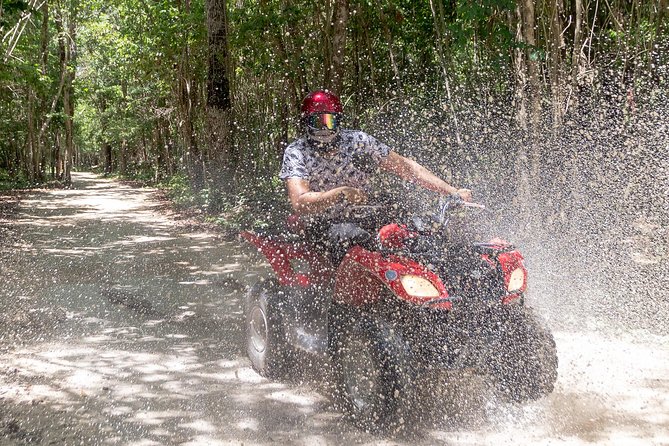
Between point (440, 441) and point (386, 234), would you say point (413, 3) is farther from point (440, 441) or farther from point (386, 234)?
point (440, 441)

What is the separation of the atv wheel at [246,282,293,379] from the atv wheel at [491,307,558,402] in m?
1.39

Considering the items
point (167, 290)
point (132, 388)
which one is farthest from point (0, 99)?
point (132, 388)

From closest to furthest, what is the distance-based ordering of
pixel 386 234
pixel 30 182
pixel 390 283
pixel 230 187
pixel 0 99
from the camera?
pixel 390 283 → pixel 386 234 → pixel 230 187 → pixel 0 99 → pixel 30 182

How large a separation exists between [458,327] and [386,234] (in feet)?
2.06

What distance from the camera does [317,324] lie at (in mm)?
3822

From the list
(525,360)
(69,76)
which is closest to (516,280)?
(525,360)

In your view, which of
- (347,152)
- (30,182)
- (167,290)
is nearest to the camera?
(347,152)

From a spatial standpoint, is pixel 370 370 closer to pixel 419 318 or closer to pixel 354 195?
pixel 419 318

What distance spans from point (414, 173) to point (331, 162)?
0.58m

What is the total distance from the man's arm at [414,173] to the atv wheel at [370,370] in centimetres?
114

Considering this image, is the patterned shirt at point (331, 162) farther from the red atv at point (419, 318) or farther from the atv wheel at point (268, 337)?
the atv wheel at point (268, 337)

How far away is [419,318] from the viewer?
3.15 meters

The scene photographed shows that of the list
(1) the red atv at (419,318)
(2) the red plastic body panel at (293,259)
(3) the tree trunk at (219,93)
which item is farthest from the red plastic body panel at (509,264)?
(3) the tree trunk at (219,93)

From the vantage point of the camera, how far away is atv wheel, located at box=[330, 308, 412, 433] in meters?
3.12
